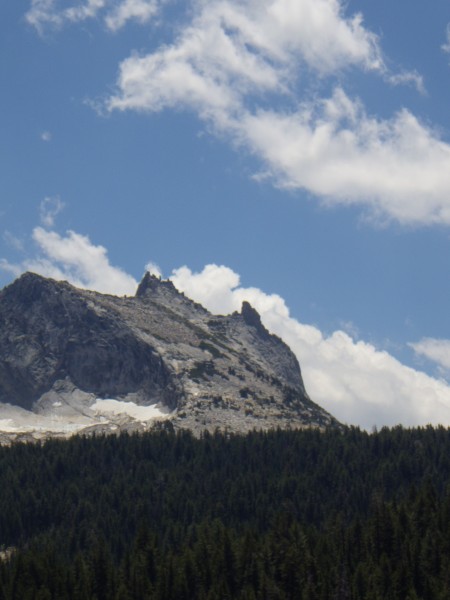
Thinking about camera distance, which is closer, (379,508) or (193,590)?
(193,590)

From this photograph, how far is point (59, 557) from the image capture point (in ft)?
633

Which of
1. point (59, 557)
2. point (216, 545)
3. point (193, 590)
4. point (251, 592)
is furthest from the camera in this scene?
point (59, 557)

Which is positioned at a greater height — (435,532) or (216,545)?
(435,532)

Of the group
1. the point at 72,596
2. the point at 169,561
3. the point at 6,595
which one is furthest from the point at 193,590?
the point at 6,595

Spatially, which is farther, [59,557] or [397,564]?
[59,557]

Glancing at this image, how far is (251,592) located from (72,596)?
27.4 meters

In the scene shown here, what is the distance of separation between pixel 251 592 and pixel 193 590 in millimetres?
13097

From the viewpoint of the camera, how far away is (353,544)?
16438cm

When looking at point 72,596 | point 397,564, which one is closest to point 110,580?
point 72,596

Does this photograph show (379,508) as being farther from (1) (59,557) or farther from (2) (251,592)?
(1) (59,557)

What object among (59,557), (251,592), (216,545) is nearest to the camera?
(251,592)

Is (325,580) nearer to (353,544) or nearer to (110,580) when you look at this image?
(353,544)

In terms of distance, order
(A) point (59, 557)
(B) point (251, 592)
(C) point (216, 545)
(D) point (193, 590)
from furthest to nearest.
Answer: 1. (A) point (59, 557)
2. (C) point (216, 545)
3. (D) point (193, 590)
4. (B) point (251, 592)

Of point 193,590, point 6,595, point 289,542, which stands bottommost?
point 6,595
